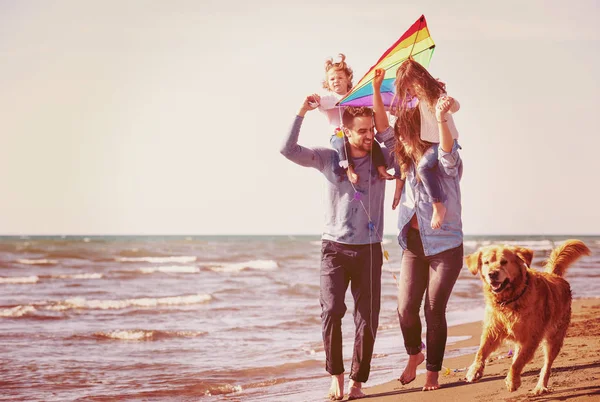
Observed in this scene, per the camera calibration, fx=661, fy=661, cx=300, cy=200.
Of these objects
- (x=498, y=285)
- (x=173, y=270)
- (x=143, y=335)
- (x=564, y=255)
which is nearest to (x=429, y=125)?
(x=498, y=285)

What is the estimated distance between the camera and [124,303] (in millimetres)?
14312

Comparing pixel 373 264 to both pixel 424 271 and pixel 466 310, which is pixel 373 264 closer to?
pixel 424 271

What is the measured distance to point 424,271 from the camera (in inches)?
177

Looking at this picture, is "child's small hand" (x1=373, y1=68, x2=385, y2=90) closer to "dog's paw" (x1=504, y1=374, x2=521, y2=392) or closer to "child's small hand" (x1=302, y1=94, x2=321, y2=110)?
"child's small hand" (x1=302, y1=94, x2=321, y2=110)

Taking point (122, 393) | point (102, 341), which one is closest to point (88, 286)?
point (102, 341)

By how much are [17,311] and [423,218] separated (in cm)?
1063

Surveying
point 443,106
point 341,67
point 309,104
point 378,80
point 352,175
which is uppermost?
point 341,67

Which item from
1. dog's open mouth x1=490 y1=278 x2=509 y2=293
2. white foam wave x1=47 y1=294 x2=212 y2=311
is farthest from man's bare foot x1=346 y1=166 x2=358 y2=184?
white foam wave x1=47 y1=294 x2=212 y2=311

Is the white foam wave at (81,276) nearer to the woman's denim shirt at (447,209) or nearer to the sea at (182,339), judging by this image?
the sea at (182,339)

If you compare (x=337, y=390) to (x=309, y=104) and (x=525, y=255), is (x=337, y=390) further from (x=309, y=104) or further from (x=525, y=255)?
(x=309, y=104)

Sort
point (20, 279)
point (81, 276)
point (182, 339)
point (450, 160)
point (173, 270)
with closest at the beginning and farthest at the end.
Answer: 1. point (450, 160)
2. point (182, 339)
3. point (20, 279)
4. point (81, 276)
5. point (173, 270)

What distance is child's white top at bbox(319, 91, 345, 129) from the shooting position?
474 centimetres

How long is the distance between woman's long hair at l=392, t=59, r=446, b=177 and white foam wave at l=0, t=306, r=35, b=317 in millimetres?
10159

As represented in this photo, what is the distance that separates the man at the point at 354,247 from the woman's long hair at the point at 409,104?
7.0 inches
